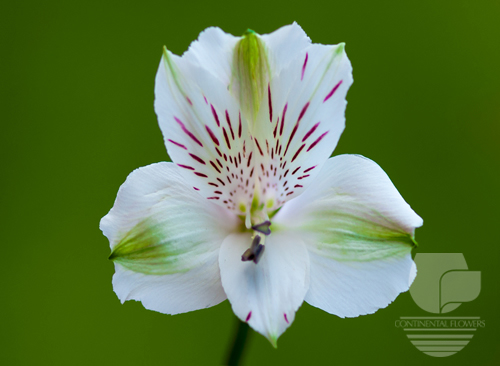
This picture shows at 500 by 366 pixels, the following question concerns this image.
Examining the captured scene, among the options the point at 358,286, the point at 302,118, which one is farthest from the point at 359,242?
the point at 302,118

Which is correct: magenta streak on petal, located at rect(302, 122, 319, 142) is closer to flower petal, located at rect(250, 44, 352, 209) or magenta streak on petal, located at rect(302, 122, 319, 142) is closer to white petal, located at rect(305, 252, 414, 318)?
flower petal, located at rect(250, 44, 352, 209)

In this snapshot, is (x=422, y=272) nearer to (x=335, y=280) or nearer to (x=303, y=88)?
(x=335, y=280)

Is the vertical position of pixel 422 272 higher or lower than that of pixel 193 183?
lower

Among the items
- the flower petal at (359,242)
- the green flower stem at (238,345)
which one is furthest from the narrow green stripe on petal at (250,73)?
the green flower stem at (238,345)

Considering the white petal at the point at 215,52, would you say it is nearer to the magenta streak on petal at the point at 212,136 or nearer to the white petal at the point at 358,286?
the magenta streak on petal at the point at 212,136

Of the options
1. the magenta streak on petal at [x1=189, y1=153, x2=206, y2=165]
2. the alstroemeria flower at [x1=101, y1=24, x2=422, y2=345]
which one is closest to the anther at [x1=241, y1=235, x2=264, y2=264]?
the alstroemeria flower at [x1=101, y1=24, x2=422, y2=345]

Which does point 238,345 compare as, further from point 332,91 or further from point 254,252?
point 332,91

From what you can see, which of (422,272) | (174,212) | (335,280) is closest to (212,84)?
(174,212)

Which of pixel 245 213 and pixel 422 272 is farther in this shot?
pixel 422 272
